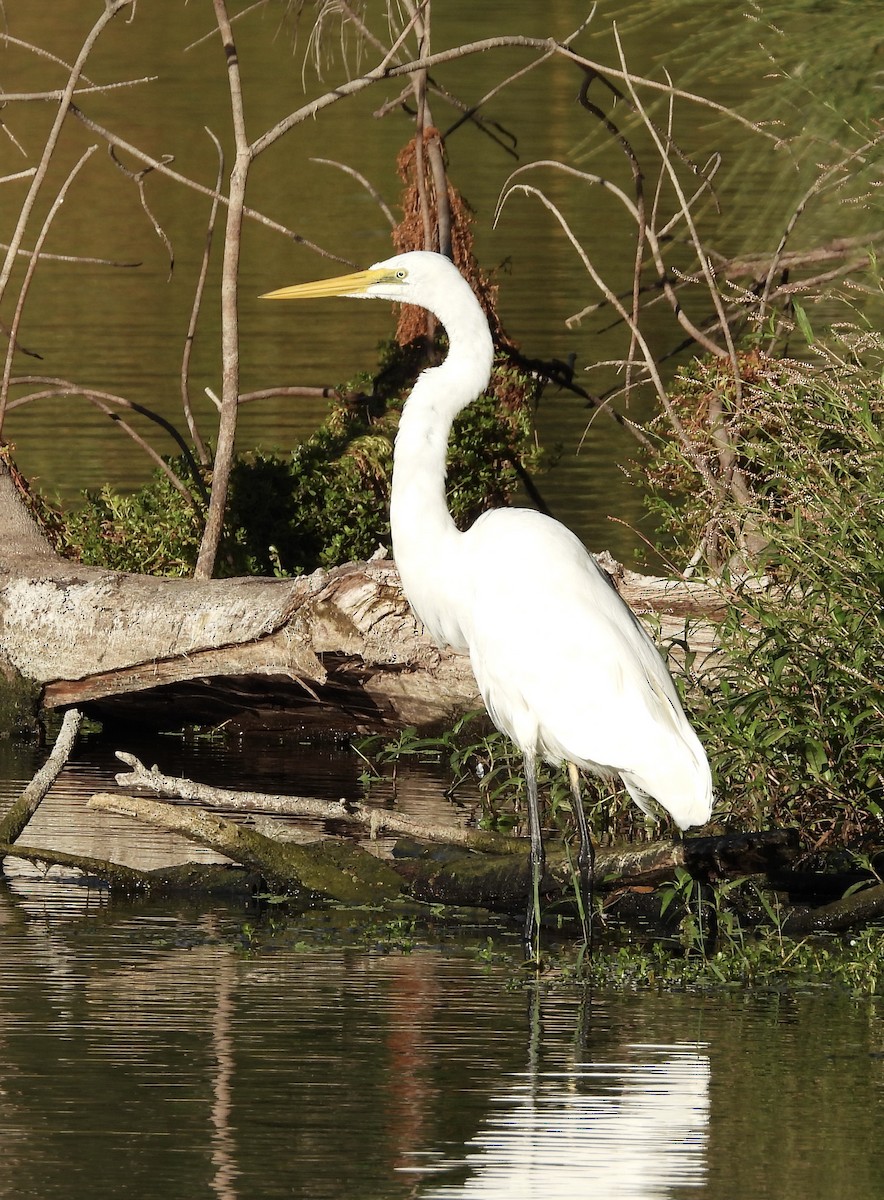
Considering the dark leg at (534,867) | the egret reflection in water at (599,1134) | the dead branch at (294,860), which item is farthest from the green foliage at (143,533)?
the egret reflection in water at (599,1134)

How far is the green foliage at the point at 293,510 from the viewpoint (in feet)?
31.4

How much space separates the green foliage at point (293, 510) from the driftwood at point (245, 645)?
3.15 ft

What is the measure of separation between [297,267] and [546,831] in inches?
596

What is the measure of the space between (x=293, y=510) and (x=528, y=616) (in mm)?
3872

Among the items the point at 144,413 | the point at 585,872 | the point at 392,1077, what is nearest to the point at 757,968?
the point at 585,872

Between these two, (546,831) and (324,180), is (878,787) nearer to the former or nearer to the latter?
(546,831)

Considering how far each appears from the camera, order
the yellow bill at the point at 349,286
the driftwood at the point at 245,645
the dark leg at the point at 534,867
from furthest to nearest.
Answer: the driftwood at the point at 245,645 → the yellow bill at the point at 349,286 → the dark leg at the point at 534,867

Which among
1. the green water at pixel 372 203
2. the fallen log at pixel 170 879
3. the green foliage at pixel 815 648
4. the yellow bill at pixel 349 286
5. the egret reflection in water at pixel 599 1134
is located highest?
the green water at pixel 372 203

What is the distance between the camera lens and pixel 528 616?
232 inches

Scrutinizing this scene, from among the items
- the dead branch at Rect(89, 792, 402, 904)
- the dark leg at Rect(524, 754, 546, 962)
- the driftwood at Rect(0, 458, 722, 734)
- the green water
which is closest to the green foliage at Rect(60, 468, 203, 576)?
the driftwood at Rect(0, 458, 722, 734)

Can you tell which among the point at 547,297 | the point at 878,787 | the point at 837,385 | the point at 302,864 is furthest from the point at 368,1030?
the point at 547,297

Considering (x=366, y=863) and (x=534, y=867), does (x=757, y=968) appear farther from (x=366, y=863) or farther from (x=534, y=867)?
(x=366, y=863)

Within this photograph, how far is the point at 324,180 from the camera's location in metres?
27.7

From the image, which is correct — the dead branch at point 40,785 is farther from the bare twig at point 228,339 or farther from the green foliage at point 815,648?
the bare twig at point 228,339
